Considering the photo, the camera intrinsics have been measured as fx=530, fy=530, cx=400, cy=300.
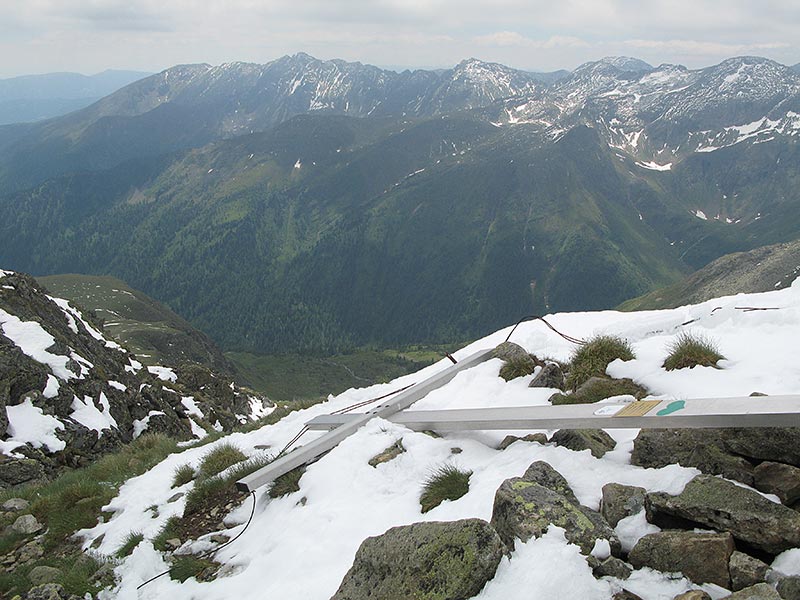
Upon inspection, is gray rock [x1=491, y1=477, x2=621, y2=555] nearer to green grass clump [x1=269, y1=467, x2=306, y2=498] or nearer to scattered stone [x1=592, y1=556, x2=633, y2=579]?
scattered stone [x1=592, y1=556, x2=633, y2=579]

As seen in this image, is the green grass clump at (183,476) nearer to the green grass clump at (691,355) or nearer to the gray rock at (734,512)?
the gray rock at (734,512)

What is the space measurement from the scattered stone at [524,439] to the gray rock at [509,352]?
360 centimetres

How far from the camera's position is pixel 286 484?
840cm

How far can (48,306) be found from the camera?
122 feet

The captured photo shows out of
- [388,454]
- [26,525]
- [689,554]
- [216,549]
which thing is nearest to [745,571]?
[689,554]

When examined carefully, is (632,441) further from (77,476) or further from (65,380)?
(65,380)

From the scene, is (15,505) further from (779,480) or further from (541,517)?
(779,480)

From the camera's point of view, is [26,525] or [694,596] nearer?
[694,596]

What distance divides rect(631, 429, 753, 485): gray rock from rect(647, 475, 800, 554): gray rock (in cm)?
42

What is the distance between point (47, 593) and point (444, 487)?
18.8 feet

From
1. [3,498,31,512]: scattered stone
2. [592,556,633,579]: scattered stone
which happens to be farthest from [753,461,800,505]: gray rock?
[3,498,31,512]: scattered stone

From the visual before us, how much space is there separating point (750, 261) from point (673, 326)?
19242 cm

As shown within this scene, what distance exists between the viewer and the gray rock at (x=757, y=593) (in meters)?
3.82

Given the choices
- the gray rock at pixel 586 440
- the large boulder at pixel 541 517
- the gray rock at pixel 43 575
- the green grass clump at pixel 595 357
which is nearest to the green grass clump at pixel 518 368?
the green grass clump at pixel 595 357
